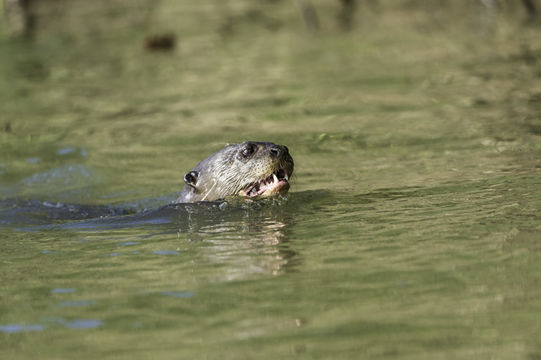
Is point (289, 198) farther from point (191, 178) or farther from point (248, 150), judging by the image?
point (191, 178)

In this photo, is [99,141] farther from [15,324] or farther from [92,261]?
[15,324]

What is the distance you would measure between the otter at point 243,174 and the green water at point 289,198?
0.68 feet

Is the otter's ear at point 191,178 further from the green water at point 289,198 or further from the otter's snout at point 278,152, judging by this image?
the otter's snout at point 278,152

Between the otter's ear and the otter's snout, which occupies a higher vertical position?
the otter's snout

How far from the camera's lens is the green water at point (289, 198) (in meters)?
3.89

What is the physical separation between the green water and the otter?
0.68ft

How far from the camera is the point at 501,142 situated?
26.8ft

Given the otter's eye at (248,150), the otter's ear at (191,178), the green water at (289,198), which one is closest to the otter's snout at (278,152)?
the otter's eye at (248,150)

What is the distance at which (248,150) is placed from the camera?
263 inches

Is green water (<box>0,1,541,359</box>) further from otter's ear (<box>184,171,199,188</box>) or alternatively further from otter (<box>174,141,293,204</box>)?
otter's ear (<box>184,171,199,188</box>)

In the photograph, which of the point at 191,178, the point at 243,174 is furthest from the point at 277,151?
the point at 191,178

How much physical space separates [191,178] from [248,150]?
61 cm

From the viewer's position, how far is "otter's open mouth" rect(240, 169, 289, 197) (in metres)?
6.42

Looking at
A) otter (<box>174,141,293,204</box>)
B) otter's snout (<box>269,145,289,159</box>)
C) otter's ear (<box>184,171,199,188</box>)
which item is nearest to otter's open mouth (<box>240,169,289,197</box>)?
otter (<box>174,141,293,204</box>)
